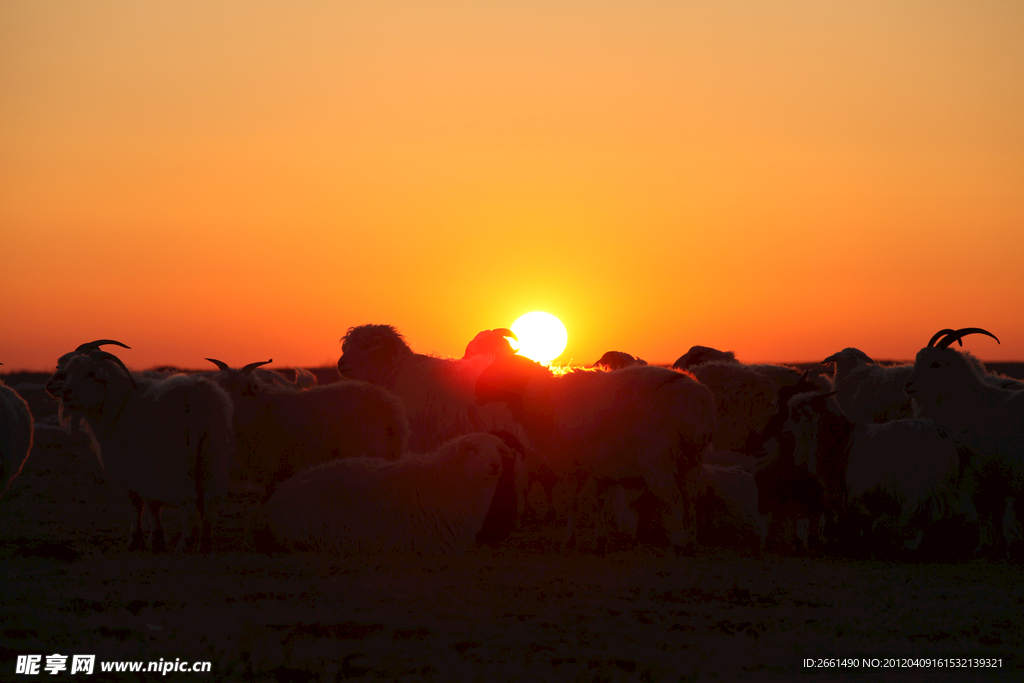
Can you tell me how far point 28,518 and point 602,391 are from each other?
252 inches

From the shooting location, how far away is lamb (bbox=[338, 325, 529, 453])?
11.0m

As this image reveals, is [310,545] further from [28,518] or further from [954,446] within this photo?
[954,446]

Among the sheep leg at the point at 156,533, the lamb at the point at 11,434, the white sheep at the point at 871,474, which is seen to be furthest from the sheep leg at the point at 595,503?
the lamb at the point at 11,434

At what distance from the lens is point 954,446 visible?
26.5 feet

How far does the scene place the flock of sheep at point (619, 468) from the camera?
802 centimetres

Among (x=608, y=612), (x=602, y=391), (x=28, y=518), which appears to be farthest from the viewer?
(x=28, y=518)

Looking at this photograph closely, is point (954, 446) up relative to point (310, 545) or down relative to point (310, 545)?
up

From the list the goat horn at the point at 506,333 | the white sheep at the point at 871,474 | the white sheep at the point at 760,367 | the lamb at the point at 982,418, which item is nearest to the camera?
the white sheep at the point at 871,474

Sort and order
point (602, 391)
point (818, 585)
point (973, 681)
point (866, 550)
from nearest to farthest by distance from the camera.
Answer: point (973, 681), point (818, 585), point (866, 550), point (602, 391)

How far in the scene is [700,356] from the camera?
49.0 ft

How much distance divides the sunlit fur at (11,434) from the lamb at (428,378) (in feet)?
13.8

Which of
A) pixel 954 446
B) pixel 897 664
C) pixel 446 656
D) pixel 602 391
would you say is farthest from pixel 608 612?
pixel 954 446

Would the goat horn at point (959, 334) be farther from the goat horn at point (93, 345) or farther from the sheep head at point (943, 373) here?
the goat horn at point (93, 345)

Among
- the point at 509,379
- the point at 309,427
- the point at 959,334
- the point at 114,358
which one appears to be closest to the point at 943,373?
the point at 959,334
